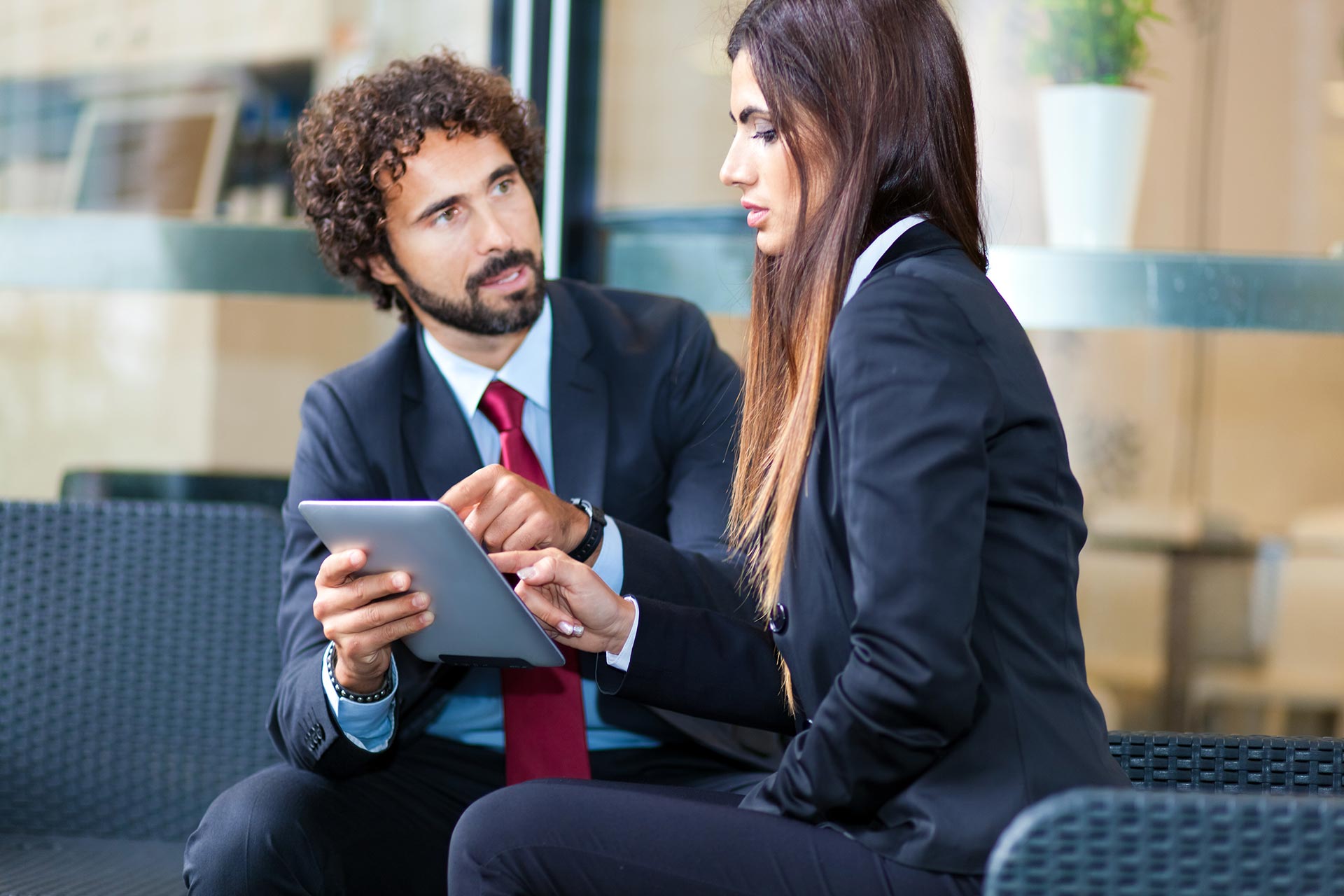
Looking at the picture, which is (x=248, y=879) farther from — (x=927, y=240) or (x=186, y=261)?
(x=186, y=261)

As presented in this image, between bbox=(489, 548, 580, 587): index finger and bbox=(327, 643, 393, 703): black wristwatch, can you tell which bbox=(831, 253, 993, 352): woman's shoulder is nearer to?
bbox=(489, 548, 580, 587): index finger

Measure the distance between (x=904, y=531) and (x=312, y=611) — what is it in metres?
0.97

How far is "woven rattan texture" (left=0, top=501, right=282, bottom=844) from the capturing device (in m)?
1.97

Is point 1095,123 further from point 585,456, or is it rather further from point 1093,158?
point 585,456

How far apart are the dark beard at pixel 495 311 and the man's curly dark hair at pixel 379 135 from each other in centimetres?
17

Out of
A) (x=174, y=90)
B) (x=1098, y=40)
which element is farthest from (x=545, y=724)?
(x=174, y=90)

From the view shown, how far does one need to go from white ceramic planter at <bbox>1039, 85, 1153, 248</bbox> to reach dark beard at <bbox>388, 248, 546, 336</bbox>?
0.94 m

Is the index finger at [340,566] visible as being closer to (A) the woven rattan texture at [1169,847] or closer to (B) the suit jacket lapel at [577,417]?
(B) the suit jacket lapel at [577,417]

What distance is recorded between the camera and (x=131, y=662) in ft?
6.54

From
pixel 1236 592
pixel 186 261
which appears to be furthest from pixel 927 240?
pixel 1236 592

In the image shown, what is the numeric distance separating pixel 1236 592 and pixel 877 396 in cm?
239

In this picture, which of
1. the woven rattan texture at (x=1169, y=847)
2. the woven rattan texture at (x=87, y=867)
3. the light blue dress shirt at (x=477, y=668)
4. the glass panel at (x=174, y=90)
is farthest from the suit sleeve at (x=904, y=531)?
the glass panel at (x=174, y=90)

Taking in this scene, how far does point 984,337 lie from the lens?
113cm

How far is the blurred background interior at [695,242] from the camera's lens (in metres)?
2.49
